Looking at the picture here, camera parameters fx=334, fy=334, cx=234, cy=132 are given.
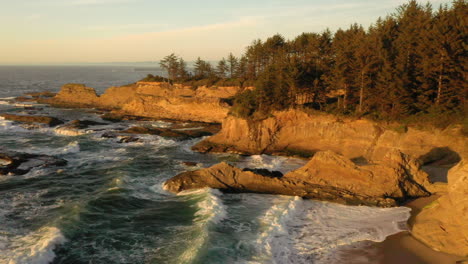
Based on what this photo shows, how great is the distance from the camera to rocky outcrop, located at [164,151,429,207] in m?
23.3

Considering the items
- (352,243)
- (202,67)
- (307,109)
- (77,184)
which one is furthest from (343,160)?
(202,67)

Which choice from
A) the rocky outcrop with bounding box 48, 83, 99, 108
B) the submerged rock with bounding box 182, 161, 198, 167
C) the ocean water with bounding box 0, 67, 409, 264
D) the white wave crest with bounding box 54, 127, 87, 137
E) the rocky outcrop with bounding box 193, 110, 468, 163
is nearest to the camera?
the ocean water with bounding box 0, 67, 409, 264

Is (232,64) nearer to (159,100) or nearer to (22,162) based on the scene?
(159,100)


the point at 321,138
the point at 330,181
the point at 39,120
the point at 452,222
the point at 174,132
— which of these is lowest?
the point at 174,132

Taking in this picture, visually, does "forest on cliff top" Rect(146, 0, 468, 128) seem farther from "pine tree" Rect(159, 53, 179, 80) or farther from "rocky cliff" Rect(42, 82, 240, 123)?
"pine tree" Rect(159, 53, 179, 80)

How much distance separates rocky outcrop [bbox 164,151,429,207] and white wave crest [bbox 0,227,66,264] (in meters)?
9.21

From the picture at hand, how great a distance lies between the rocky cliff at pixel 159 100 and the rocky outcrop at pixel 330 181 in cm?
3090

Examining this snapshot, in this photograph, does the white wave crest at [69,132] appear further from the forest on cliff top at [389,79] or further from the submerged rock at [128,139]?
the forest on cliff top at [389,79]

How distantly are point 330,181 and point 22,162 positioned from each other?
29.6m

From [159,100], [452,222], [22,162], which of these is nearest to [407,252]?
[452,222]

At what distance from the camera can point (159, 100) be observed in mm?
65500

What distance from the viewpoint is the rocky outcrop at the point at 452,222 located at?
16.5 m

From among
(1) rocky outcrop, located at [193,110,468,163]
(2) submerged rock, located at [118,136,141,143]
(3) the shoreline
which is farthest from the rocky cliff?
(3) the shoreline

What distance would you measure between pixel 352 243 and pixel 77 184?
72.2ft
